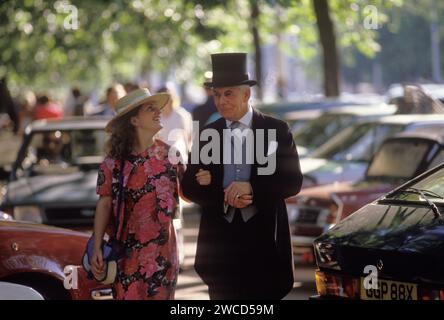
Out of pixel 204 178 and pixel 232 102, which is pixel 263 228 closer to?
pixel 204 178

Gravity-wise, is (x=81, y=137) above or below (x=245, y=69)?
below

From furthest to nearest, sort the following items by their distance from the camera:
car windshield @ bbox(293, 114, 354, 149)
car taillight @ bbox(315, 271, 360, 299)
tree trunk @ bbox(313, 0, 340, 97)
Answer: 1. tree trunk @ bbox(313, 0, 340, 97)
2. car windshield @ bbox(293, 114, 354, 149)
3. car taillight @ bbox(315, 271, 360, 299)

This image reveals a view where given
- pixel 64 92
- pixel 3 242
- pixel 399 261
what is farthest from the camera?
pixel 64 92

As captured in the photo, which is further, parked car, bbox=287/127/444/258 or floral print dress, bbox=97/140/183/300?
parked car, bbox=287/127/444/258

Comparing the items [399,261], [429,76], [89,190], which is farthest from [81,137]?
[429,76]

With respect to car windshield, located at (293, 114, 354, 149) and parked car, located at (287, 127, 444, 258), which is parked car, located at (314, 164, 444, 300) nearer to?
parked car, located at (287, 127, 444, 258)

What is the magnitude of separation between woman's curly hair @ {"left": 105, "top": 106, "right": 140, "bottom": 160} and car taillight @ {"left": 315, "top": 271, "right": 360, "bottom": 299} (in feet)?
3.98

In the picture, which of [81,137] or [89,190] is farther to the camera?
[81,137]

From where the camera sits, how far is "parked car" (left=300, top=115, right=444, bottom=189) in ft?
45.6

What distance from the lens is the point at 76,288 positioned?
7996 millimetres

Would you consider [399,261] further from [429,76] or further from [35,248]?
[429,76]

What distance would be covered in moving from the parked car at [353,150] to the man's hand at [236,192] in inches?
264

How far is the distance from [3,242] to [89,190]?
467 centimetres

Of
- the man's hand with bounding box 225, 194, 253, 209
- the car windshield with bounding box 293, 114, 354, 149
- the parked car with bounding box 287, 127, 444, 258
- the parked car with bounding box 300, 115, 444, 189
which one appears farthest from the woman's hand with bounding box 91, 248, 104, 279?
the car windshield with bounding box 293, 114, 354, 149
